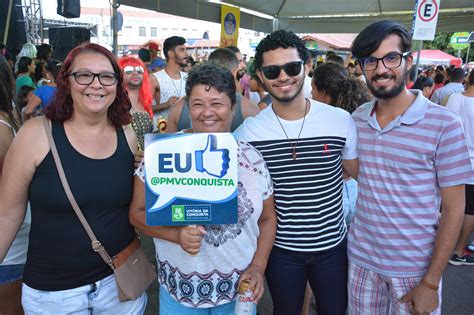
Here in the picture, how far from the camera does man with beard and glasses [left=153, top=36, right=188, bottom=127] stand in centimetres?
397

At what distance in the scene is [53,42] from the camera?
47.3ft

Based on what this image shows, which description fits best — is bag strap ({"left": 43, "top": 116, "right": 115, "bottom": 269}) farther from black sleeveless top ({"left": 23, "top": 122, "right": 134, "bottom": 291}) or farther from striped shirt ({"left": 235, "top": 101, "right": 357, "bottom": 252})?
striped shirt ({"left": 235, "top": 101, "right": 357, "bottom": 252})

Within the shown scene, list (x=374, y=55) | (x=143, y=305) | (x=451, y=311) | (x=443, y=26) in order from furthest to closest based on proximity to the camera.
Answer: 1. (x=443, y=26)
2. (x=451, y=311)
3. (x=143, y=305)
4. (x=374, y=55)

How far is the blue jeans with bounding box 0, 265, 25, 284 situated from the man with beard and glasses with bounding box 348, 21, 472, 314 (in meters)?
1.81

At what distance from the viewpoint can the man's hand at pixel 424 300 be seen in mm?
1692

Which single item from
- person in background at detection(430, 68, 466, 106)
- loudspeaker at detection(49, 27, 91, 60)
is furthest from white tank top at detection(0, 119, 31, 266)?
loudspeaker at detection(49, 27, 91, 60)

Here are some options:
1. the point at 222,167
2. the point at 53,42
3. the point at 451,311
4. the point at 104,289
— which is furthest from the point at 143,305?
the point at 53,42

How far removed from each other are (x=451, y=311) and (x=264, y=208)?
7.84ft

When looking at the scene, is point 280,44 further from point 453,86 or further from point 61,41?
point 61,41

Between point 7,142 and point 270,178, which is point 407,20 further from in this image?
point 7,142

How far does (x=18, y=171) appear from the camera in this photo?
60.4 inches

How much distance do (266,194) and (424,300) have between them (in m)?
0.89

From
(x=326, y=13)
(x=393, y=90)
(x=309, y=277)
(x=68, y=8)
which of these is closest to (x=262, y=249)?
(x=309, y=277)

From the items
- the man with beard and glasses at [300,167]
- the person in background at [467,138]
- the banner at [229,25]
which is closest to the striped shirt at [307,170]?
the man with beard and glasses at [300,167]
